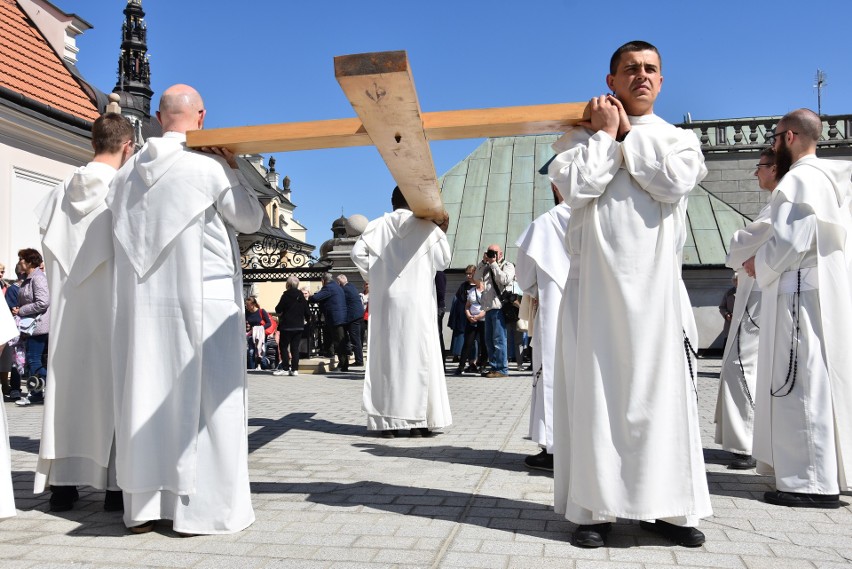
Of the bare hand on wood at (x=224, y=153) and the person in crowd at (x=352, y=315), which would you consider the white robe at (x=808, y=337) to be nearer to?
the bare hand on wood at (x=224, y=153)

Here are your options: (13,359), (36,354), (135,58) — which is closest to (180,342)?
(36,354)

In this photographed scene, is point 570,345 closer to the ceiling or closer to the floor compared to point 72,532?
closer to the ceiling

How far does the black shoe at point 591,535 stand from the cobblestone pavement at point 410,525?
0.04m

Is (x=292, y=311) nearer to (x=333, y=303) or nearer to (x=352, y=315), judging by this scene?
(x=333, y=303)

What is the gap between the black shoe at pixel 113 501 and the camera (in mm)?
4598

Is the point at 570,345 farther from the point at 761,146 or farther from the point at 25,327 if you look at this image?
the point at 761,146

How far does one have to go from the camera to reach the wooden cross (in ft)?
10.9

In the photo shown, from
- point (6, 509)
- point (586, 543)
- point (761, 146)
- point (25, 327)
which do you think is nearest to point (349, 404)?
point (25, 327)

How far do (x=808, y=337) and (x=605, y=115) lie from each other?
204cm

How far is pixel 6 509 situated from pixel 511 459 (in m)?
3.39

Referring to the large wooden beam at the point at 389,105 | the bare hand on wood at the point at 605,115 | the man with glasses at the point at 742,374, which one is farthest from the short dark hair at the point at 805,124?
the large wooden beam at the point at 389,105

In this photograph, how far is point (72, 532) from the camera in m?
4.07

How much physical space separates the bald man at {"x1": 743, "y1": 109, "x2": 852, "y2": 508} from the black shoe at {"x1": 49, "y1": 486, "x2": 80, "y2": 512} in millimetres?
3972

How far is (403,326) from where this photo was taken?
304 inches
